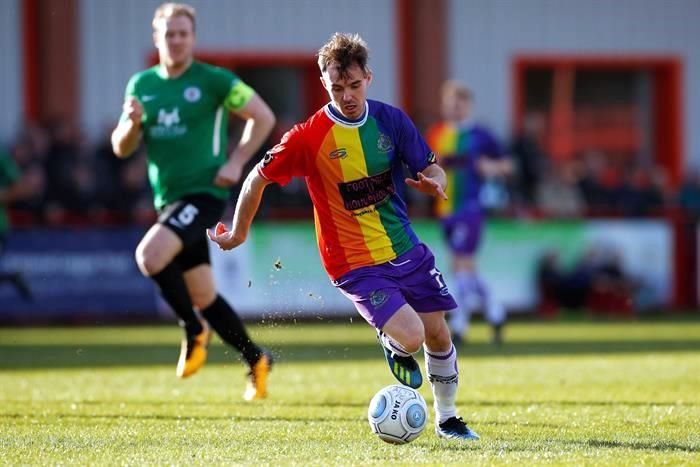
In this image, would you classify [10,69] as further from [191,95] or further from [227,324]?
[227,324]

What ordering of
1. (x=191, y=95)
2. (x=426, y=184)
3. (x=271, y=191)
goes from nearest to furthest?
(x=426, y=184) → (x=191, y=95) → (x=271, y=191)

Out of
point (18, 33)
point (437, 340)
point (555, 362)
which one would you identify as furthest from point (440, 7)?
point (437, 340)

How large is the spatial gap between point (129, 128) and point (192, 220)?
0.78 metres

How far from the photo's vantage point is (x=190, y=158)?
937 centimetres

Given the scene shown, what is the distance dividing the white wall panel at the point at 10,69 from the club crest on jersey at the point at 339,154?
1538 centimetres

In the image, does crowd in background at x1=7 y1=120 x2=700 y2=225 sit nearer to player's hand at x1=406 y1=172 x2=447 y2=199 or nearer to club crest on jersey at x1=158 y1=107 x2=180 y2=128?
club crest on jersey at x1=158 y1=107 x2=180 y2=128

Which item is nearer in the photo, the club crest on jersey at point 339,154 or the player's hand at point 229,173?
the club crest on jersey at point 339,154

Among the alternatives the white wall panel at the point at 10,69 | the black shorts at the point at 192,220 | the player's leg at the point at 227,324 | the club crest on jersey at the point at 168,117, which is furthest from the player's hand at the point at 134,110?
the white wall panel at the point at 10,69

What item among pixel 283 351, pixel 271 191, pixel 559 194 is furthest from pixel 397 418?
pixel 559 194

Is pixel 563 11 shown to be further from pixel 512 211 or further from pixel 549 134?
pixel 512 211

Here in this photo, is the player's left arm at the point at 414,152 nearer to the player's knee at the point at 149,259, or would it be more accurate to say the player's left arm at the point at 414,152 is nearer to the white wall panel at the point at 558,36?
the player's knee at the point at 149,259

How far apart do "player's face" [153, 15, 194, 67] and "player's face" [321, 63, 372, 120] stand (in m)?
2.56

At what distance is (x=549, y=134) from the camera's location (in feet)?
81.3

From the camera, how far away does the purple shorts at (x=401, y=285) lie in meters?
7.06
